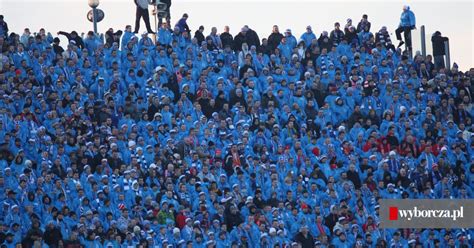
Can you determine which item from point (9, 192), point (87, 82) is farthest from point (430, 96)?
point (9, 192)

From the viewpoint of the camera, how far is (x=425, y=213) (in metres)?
35.8

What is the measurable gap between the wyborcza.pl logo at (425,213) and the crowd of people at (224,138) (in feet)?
0.57

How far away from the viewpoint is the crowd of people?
33.3 metres

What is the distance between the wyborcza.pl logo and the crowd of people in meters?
0.17

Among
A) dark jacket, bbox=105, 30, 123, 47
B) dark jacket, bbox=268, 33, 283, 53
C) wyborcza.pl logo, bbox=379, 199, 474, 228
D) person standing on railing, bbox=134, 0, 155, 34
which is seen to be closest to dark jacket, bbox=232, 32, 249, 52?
dark jacket, bbox=268, 33, 283, 53

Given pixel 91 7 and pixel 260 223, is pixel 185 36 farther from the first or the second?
pixel 260 223

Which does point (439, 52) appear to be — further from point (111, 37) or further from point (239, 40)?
point (111, 37)

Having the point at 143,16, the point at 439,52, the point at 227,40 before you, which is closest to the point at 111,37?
the point at 143,16

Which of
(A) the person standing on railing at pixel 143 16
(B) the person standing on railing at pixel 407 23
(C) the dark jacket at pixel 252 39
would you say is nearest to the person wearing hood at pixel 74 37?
(A) the person standing on railing at pixel 143 16

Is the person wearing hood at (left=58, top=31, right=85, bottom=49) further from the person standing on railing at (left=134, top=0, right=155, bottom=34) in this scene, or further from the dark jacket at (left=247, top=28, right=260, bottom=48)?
the dark jacket at (left=247, top=28, right=260, bottom=48)

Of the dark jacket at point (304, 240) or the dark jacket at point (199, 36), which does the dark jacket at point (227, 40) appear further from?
the dark jacket at point (304, 240)

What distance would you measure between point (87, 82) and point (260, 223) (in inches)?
212

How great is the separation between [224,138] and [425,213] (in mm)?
4573

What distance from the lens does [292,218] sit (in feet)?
113
